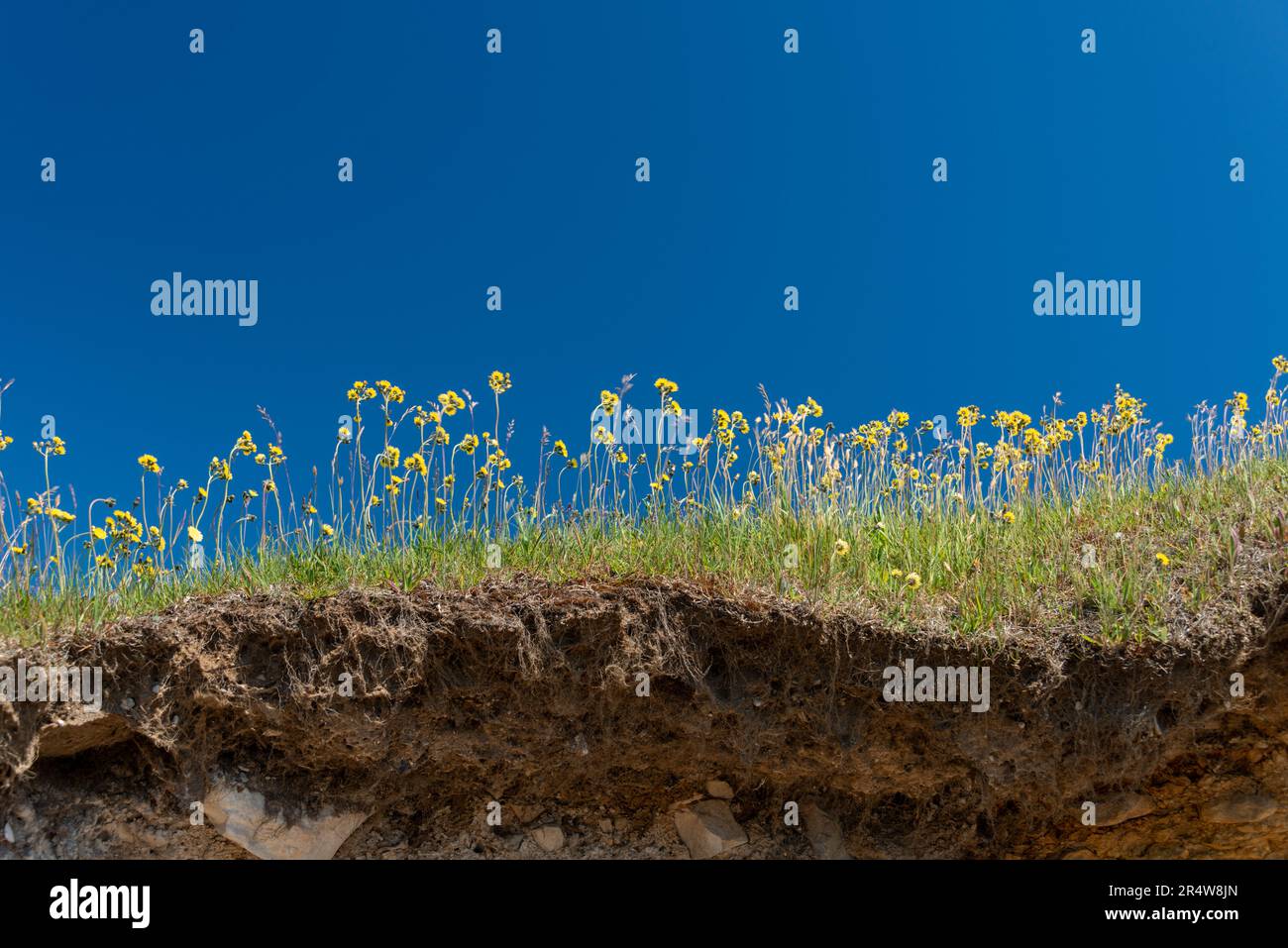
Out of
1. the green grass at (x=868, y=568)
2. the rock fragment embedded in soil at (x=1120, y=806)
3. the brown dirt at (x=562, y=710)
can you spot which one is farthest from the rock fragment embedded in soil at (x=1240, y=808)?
the green grass at (x=868, y=568)

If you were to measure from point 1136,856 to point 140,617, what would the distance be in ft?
21.7

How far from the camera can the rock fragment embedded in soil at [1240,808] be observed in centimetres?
664

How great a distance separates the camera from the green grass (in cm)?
623

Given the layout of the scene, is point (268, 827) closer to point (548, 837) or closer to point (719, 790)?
point (548, 837)

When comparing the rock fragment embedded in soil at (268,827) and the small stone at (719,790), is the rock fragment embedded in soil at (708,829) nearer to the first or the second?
the small stone at (719,790)

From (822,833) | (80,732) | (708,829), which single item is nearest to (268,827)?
(80,732)

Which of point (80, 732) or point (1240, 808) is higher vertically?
point (80, 732)

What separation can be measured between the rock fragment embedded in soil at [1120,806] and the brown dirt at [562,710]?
0.05ft

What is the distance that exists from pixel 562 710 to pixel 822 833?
2.05 metres

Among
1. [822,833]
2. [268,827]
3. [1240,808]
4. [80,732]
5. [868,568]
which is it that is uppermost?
[868,568]

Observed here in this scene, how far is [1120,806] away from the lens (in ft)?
21.7

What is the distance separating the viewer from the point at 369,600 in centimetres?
612

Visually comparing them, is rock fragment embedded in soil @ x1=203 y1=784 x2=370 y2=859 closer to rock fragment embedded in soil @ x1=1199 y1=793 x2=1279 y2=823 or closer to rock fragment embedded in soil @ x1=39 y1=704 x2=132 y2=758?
rock fragment embedded in soil @ x1=39 y1=704 x2=132 y2=758

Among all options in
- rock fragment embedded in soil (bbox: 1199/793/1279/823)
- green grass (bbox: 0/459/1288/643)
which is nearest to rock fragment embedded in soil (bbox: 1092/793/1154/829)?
rock fragment embedded in soil (bbox: 1199/793/1279/823)
